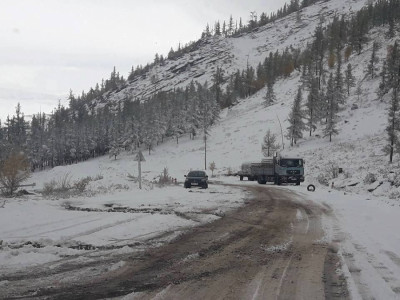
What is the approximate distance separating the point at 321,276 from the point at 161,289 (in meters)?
2.61

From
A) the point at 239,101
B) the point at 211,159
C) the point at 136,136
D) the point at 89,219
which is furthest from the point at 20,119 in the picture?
the point at 89,219

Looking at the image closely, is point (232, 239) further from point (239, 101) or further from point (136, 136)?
point (239, 101)

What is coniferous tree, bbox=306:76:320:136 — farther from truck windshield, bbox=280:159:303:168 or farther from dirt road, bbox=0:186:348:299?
dirt road, bbox=0:186:348:299

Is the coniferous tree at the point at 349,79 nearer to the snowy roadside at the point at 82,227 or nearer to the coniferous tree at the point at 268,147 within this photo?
the coniferous tree at the point at 268,147

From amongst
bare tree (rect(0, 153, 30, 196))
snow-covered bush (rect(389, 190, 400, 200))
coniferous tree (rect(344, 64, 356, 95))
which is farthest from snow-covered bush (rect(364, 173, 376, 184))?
coniferous tree (rect(344, 64, 356, 95))

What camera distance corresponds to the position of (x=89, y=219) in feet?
36.2

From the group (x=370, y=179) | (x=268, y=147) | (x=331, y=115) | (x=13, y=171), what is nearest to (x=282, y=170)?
(x=370, y=179)

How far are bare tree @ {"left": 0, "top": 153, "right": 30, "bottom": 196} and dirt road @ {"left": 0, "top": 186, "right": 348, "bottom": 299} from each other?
12.8 metres

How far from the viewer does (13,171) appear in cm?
1866

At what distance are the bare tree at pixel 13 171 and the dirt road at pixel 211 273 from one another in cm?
1275

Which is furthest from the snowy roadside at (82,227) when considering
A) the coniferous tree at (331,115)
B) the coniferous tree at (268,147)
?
the coniferous tree at (331,115)

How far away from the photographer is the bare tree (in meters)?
18.5

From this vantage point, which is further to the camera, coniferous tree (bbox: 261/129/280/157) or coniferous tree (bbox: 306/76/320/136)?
coniferous tree (bbox: 306/76/320/136)

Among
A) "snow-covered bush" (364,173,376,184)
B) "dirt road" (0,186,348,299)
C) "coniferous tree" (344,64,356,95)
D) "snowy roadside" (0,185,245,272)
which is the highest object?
"coniferous tree" (344,64,356,95)
